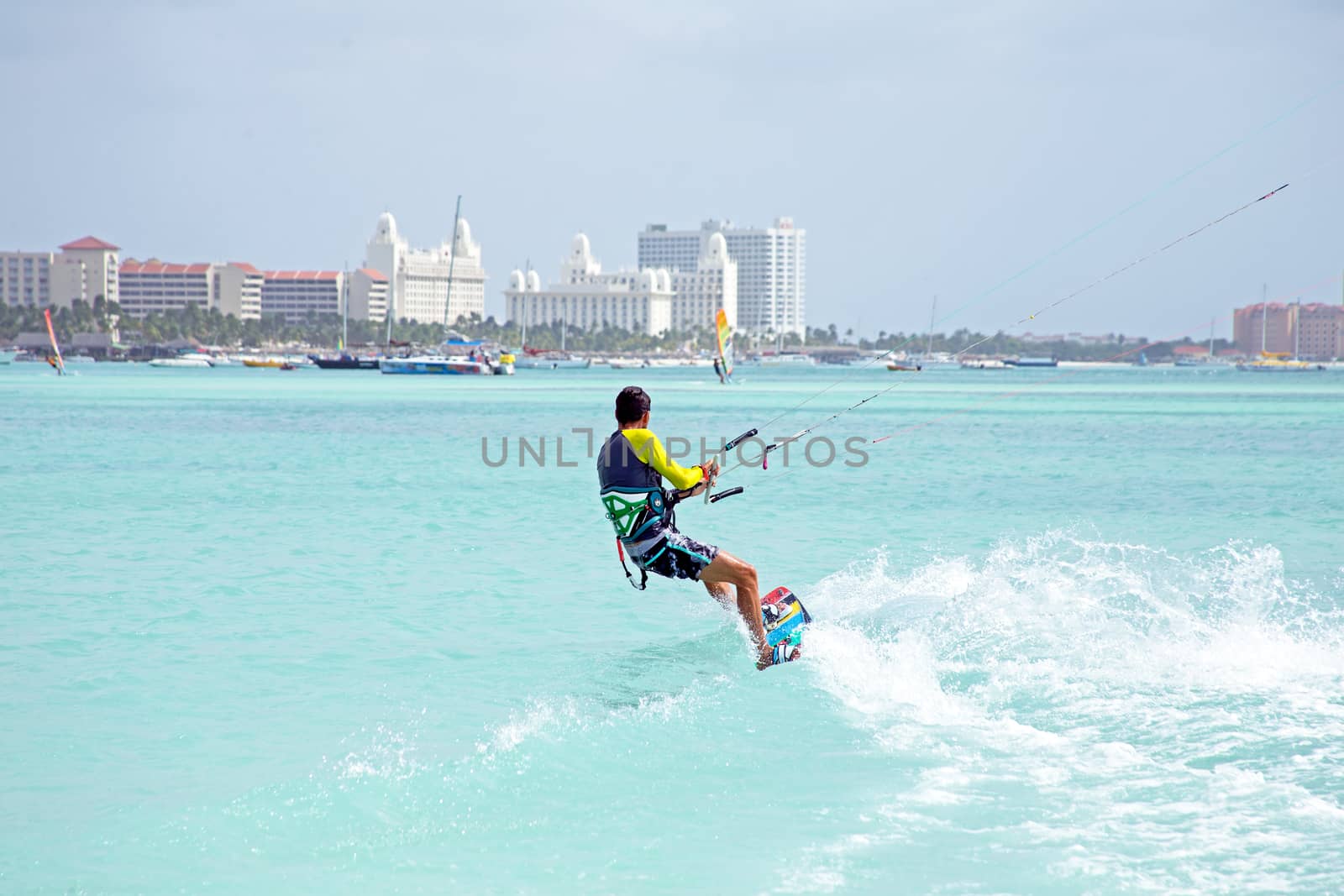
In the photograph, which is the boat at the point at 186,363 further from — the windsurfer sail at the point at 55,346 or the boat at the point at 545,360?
the windsurfer sail at the point at 55,346

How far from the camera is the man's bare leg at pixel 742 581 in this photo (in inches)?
291

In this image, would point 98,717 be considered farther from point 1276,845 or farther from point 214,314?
point 214,314

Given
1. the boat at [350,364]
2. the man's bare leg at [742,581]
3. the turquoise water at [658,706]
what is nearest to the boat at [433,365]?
the boat at [350,364]

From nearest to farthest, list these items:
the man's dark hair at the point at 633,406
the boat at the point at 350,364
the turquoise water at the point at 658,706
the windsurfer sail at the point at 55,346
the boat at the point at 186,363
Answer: the turquoise water at the point at 658,706, the man's dark hair at the point at 633,406, the windsurfer sail at the point at 55,346, the boat at the point at 350,364, the boat at the point at 186,363

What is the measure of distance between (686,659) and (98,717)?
3.42 m

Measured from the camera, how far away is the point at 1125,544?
14492mm

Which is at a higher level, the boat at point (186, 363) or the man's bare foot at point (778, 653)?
the boat at point (186, 363)

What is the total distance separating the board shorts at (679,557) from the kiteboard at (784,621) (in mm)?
719

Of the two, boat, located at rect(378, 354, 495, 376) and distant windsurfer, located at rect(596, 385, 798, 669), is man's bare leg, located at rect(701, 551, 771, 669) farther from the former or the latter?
boat, located at rect(378, 354, 495, 376)

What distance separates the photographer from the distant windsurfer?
7.15 meters

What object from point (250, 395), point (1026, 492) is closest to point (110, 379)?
point (250, 395)

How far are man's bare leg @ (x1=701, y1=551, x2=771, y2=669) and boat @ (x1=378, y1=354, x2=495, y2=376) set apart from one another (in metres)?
107

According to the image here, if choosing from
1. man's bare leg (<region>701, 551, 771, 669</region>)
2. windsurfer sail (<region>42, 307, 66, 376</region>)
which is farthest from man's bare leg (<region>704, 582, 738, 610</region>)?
windsurfer sail (<region>42, 307, 66, 376</region>)

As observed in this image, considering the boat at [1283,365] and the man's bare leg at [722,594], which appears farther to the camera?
the boat at [1283,365]
